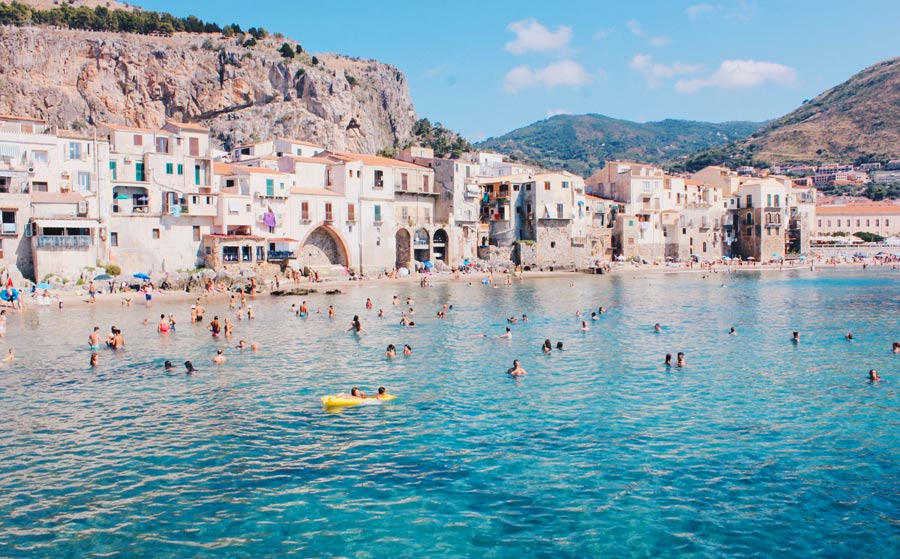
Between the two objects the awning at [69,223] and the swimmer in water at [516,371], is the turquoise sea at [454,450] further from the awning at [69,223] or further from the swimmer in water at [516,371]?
the awning at [69,223]

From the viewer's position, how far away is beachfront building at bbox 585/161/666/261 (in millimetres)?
86562

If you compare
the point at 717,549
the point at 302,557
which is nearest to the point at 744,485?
the point at 717,549

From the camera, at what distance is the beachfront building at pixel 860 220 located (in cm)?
11612

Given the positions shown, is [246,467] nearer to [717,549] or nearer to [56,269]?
[717,549]

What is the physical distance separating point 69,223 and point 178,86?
56791 millimetres

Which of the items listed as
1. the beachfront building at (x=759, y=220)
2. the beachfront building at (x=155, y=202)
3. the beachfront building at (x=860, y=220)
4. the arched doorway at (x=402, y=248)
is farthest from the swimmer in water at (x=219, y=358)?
the beachfront building at (x=860, y=220)

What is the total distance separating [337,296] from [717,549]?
136 feet

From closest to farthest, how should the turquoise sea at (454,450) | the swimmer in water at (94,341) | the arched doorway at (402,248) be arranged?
the turquoise sea at (454,450) < the swimmer in water at (94,341) < the arched doorway at (402,248)

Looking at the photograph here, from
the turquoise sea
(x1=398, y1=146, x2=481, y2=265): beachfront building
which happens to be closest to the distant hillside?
(x1=398, y1=146, x2=481, y2=265): beachfront building

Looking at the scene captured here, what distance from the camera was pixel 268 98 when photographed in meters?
103

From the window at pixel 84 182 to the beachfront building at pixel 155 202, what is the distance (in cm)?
142

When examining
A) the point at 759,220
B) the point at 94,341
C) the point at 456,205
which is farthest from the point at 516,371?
the point at 759,220

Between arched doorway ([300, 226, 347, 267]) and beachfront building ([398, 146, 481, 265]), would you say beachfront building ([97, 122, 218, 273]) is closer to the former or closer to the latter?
arched doorway ([300, 226, 347, 267])

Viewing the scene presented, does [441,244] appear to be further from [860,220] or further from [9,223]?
[860,220]
